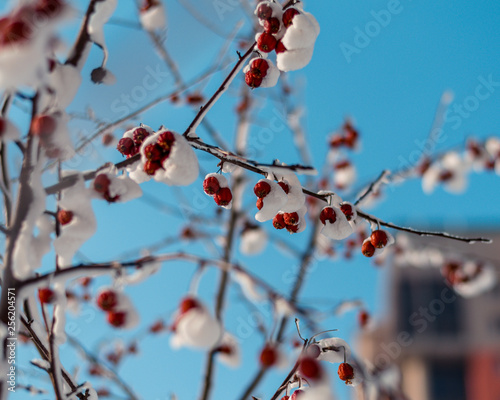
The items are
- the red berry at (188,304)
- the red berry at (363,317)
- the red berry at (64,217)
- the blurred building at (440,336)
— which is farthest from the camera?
the blurred building at (440,336)

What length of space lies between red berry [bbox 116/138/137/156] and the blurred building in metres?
28.3

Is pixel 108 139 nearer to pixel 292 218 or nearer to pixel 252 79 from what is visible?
pixel 252 79

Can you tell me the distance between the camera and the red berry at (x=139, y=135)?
161 centimetres

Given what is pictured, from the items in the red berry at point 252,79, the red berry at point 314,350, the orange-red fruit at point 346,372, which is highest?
the red berry at point 252,79

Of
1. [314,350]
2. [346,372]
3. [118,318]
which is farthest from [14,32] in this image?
[346,372]

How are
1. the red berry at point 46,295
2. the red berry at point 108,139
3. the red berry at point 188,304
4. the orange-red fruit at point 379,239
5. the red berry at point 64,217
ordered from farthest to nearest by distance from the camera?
1. the red berry at point 108,139
2. the orange-red fruit at point 379,239
3. the red berry at point 46,295
4. the red berry at point 64,217
5. the red berry at point 188,304

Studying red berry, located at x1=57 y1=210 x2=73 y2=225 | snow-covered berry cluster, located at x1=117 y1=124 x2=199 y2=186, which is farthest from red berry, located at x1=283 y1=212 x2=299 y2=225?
red berry, located at x1=57 y1=210 x2=73 y2=225

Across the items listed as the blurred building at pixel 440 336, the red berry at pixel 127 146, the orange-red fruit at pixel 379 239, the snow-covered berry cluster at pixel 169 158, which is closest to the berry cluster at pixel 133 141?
the red berry at pixel 127 146

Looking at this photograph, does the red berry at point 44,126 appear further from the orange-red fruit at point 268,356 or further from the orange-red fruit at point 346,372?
the orange-red fruit at point 346,372

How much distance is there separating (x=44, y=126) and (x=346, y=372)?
1.35 meters

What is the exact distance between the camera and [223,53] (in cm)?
255

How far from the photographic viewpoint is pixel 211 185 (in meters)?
1.67

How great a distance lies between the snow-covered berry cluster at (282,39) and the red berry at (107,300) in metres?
0.95

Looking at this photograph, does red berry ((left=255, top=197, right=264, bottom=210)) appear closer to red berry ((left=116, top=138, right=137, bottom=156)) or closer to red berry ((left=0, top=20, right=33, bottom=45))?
red berry ((left=116, top=138, right=137, bottom=156))
